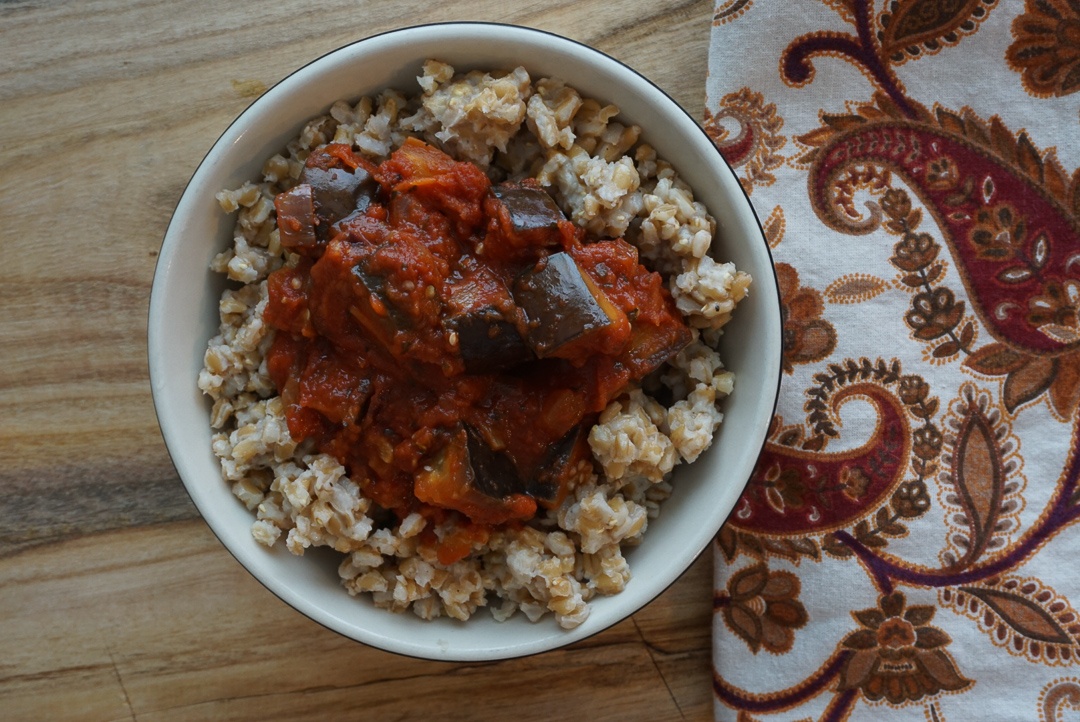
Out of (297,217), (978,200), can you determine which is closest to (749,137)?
(978,200)

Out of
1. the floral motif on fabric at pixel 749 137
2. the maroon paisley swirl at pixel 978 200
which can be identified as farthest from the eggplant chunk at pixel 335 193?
the maroon paisley swirl at pixel 978 200

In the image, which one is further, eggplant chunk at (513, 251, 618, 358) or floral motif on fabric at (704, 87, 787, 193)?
floral motif on fabric at (704, 87, 787, 193)

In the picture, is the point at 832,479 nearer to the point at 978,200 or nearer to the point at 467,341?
the point at 978,200

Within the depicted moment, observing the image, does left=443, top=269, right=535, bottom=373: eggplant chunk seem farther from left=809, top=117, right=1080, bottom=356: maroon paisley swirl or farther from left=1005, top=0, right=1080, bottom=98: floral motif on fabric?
left=1005, top=0, right=1080, bottom=98: floral motif on fabric

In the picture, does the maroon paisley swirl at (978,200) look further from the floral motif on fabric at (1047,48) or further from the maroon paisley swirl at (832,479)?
the maroon paisley swirl at (832,479)

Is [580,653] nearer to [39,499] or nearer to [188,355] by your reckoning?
[188,355]

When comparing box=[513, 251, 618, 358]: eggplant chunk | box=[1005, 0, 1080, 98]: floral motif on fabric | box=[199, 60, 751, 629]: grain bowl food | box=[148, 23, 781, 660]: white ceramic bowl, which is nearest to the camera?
box=[513, 251, 618, 358]: eggplant chunk

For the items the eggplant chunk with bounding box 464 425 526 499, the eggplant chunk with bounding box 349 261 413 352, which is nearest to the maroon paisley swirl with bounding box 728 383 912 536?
the eggplant chunk with bounding box 464 425 526 499
